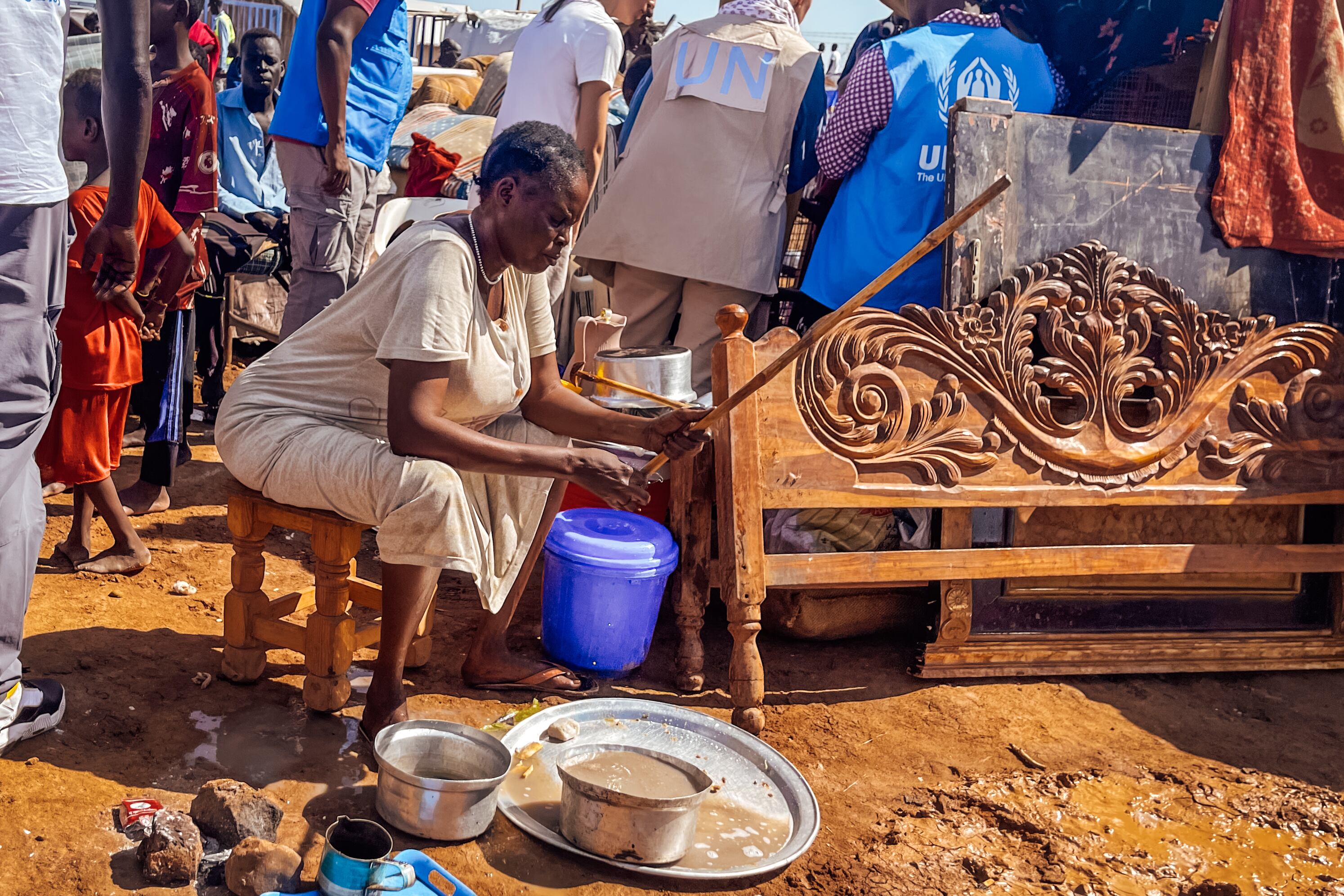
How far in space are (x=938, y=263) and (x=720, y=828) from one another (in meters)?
2.31

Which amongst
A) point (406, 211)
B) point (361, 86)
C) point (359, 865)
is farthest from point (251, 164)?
point (359, 865)

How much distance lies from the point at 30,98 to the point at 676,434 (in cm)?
174

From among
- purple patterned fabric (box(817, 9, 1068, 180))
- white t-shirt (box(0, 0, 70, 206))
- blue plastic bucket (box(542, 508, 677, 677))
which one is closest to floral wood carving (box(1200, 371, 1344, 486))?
purple patterned fabric (box(817, 9, 1068, 180))

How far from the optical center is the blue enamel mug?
2.08 metres

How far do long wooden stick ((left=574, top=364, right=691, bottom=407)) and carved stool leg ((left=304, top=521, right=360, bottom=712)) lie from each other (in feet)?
3.49

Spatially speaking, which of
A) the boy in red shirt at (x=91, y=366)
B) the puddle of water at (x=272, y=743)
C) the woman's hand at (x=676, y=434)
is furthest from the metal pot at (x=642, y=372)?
the boy in red shirt at (x=91, y=366)

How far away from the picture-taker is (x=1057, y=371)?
3691 millimetres

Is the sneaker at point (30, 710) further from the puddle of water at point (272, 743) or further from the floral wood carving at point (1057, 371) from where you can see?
the floral wood carving at point (1057, 371)

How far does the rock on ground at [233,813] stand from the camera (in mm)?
2336

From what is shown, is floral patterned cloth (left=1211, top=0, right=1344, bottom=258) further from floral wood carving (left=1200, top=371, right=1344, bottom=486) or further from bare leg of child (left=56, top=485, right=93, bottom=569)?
bare leg of child (left=56, top=485, right=93, bottom=569)

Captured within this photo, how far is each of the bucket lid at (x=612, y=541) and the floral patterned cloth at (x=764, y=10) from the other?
91.6 inches

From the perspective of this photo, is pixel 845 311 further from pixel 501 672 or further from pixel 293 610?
pixel 293 610

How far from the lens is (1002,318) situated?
3.62 metres

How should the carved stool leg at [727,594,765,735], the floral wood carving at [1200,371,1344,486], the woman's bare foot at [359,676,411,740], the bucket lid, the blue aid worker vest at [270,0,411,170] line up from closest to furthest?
the woman's bare foot at [359,676,411,740]
the carved stool leg at [727,594,765,735]
the bucket lid
the floral wood carving at [1200,371,1344,486]
the blue aid worker vest at [270,0,411,170]
